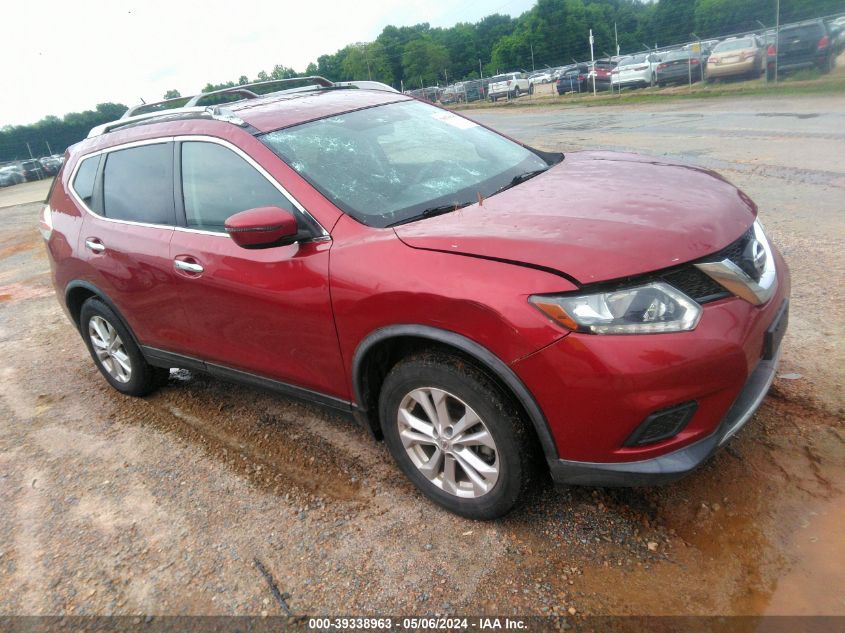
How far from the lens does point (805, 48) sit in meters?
19.2

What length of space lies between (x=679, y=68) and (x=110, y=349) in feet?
81.5

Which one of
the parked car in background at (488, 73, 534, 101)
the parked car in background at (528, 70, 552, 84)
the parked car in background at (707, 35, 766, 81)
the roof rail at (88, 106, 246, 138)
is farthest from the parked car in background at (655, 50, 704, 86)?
the roof rail at (88, 106, 246, 138)

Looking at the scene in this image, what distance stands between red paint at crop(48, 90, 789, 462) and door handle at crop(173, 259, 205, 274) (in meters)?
0.03

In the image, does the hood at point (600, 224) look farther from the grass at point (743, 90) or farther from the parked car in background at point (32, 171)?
the parked car in background at point (32, 171)

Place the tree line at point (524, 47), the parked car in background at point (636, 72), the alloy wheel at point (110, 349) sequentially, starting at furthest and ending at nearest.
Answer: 1. the tree line at point (524, 47)
2. the parked car in background at point (636, 72)
3. the alloy wheel at point (110, 349)

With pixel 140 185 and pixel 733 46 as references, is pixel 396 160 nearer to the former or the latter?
pixel 140 185

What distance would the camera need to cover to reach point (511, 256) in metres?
2.33

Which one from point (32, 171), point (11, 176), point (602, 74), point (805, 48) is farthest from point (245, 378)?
point (32, 171)

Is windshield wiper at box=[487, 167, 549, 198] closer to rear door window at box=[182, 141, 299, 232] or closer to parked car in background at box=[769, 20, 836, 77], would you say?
rear door window at box=[182, 141, 299, 232]

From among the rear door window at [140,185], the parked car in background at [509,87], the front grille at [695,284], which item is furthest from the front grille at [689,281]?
the parked car in background at [509,87]

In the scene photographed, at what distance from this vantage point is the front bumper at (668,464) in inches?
89.4

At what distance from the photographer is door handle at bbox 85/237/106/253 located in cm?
407

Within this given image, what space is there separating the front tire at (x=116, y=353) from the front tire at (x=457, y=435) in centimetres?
232

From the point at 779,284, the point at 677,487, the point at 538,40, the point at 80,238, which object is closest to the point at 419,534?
the point at 677,487
